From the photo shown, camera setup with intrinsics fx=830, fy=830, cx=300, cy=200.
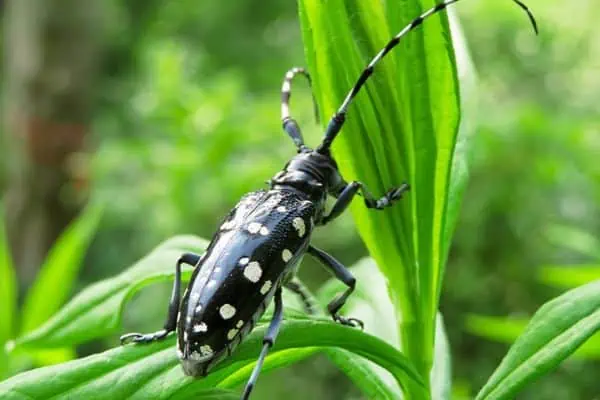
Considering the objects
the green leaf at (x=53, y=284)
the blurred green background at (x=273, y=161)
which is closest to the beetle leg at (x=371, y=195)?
the green leaf at (x=53, y=284)

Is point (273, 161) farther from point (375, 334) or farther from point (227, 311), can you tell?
point (227, 311)

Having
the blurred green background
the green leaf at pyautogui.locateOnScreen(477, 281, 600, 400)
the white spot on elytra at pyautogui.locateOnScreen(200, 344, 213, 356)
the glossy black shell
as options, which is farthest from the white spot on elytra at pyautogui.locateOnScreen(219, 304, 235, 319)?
the blurred green background

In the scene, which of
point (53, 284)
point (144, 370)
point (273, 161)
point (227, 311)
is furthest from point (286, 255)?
point (273, 161)

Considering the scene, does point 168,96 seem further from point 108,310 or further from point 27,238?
point 108,310

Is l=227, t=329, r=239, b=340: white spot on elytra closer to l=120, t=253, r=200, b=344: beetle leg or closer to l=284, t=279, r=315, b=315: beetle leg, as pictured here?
l=120, t=253, r=200, b=344: beetle leg

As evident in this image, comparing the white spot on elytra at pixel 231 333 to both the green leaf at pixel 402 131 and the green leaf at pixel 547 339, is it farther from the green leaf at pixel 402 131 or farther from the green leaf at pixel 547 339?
the green leaf at pixel 547 339

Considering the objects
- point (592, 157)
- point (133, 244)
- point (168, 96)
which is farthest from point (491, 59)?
point (133, 244)

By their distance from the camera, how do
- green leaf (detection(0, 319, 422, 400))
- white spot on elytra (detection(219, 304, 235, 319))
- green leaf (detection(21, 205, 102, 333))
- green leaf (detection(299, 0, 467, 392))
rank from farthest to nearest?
green leaf (detection(21, 205, 102, 333)) < white spot on elytra (detection(219, 304, 235, 319)) < green leaf (detection(299, 0, 467, 392)) < green leaf (detection(0, 319, 422, 400))
